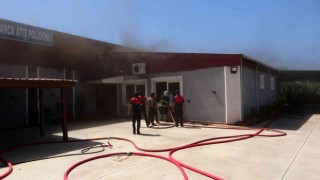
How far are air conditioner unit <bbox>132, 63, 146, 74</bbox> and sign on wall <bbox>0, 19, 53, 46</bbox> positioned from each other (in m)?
4.39

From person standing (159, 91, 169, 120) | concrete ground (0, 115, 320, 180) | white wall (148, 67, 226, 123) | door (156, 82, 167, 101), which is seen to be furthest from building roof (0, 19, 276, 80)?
concrete ground (0, 115, 320, 180)

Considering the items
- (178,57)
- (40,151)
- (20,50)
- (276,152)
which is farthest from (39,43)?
(276,152)

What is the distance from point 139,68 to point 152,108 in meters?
3.43

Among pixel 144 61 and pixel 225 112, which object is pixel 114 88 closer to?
pixel 144 61

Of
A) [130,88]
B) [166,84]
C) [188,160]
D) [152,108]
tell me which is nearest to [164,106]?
[166,84]

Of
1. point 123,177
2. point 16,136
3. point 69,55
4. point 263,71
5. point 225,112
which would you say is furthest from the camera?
point 263,71

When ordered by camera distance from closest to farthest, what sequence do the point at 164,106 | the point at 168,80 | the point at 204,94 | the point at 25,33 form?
the point at 25,33, the point at 204,94, the point at 164,106, the point at 168,80

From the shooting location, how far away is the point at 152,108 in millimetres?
13359

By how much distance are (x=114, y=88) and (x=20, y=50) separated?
6100 mm

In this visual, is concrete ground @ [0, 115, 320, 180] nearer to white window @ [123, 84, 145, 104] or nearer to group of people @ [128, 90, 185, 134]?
group of people @ [128, 90, 185, 134]

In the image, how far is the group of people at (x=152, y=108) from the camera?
1078 centimetres

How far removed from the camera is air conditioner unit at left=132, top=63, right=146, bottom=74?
15.9 m

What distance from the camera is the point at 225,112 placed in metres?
13.3

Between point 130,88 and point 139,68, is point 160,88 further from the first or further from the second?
point 130,88
